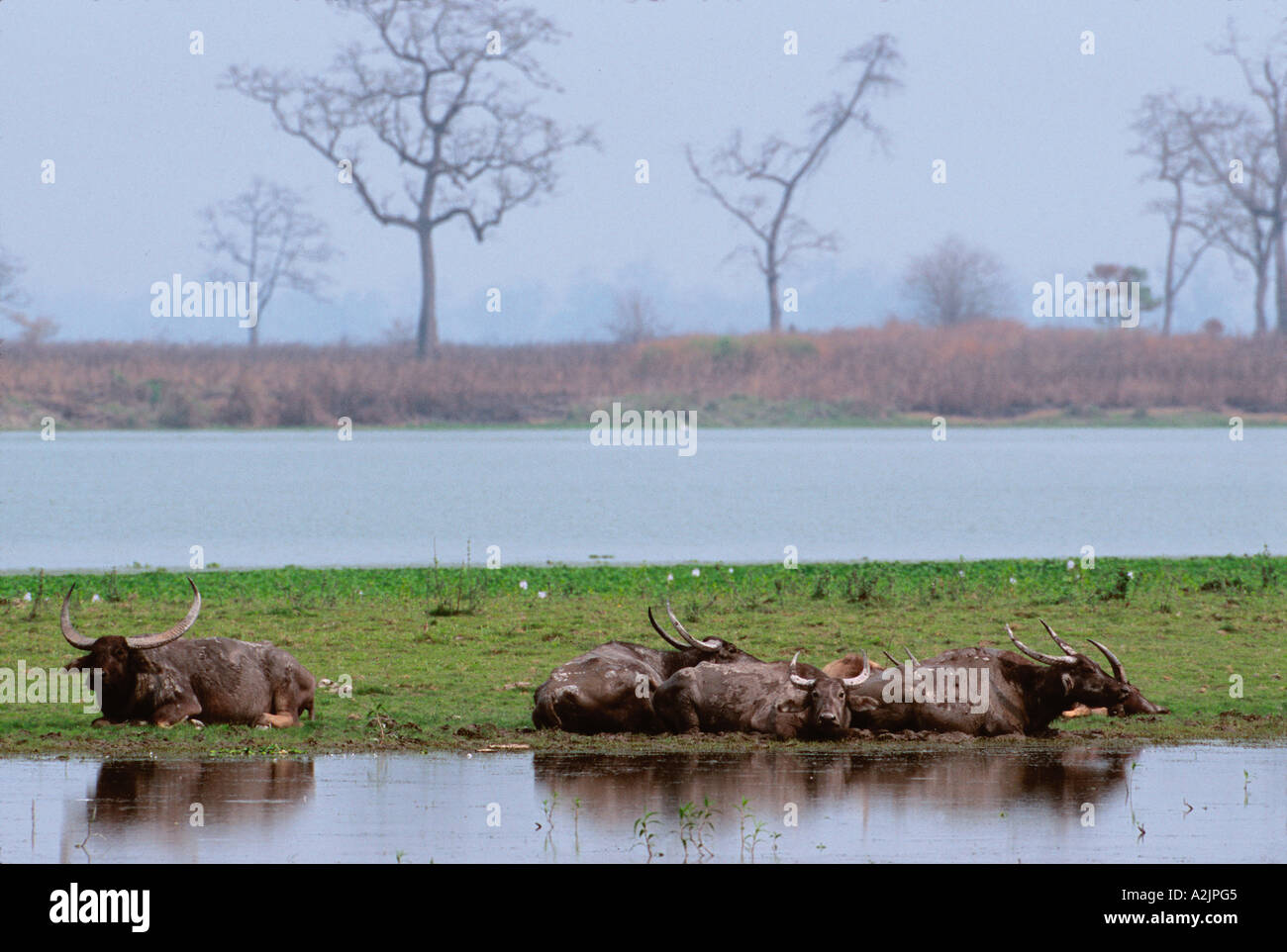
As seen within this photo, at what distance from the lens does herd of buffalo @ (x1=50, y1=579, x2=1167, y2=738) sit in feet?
47.6

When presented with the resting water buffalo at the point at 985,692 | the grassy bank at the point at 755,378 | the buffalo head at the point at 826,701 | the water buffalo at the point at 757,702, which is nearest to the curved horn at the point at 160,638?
the water buffalo at the point at 757,702

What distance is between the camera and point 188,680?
14.8m

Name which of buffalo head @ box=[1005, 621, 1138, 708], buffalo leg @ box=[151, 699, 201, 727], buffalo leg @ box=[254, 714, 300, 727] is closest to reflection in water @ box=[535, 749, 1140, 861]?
buffalo head @ box=[1005, 621, 1138, 708]

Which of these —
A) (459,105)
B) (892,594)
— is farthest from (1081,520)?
(459,105)

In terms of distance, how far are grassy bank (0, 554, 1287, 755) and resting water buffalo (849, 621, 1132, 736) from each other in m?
0.30

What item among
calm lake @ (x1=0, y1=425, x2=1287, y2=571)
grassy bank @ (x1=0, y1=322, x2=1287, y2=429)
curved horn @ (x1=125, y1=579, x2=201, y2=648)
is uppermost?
grassy bank @ (x1=0, y1=322, x2=1287, y2=429)

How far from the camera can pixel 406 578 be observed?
27.3 m

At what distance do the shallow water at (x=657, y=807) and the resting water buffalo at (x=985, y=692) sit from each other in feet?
1.94

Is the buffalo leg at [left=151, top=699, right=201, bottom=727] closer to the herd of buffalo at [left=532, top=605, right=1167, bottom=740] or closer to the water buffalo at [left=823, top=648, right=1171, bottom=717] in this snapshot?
the herd of buffalo at [left=532, top=605, right=1167, bottom=740]

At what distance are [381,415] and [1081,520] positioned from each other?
5402 cm

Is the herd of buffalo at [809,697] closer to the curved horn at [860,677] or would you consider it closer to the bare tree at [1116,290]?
the curved horn at [860,677]

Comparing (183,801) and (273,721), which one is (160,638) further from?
(183,801)
